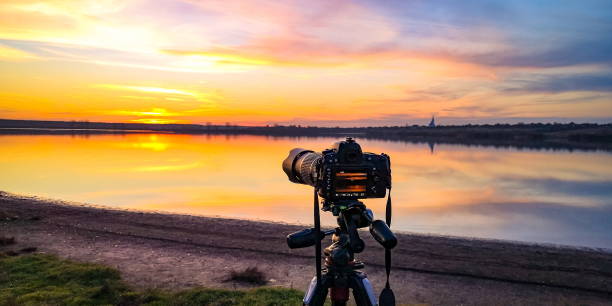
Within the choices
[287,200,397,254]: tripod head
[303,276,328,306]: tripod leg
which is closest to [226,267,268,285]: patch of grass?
[303,276,328,306]: tripod leg

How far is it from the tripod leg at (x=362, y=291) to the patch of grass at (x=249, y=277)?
4590 millimetres

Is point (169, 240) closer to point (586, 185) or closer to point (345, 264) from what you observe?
point (345, 264)

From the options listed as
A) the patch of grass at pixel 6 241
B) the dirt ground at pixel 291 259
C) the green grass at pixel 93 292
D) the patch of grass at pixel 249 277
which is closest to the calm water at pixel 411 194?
the dirt ground at pixel 291 259

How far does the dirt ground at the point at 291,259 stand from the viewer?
7.07 meters

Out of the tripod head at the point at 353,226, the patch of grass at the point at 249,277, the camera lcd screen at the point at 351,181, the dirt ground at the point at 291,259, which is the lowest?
the dirt ground at the point at 291,259

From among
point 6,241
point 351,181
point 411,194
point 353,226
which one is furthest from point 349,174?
point 411,194

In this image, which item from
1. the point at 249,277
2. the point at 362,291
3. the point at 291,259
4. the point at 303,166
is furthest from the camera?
the point at 291,259

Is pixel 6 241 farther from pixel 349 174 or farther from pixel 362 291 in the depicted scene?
pixel 349 174

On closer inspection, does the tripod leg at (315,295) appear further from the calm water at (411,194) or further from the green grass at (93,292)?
the calm water at (411,194)

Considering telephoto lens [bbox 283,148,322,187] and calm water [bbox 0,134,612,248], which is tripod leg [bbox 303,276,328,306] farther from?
calm water [bbox 0,134,612,248]

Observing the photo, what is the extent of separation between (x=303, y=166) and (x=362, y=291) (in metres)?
0.87

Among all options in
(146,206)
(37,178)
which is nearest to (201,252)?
(146,206)

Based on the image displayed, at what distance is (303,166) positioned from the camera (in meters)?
3.00

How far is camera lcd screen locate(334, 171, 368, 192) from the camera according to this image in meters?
2.45
